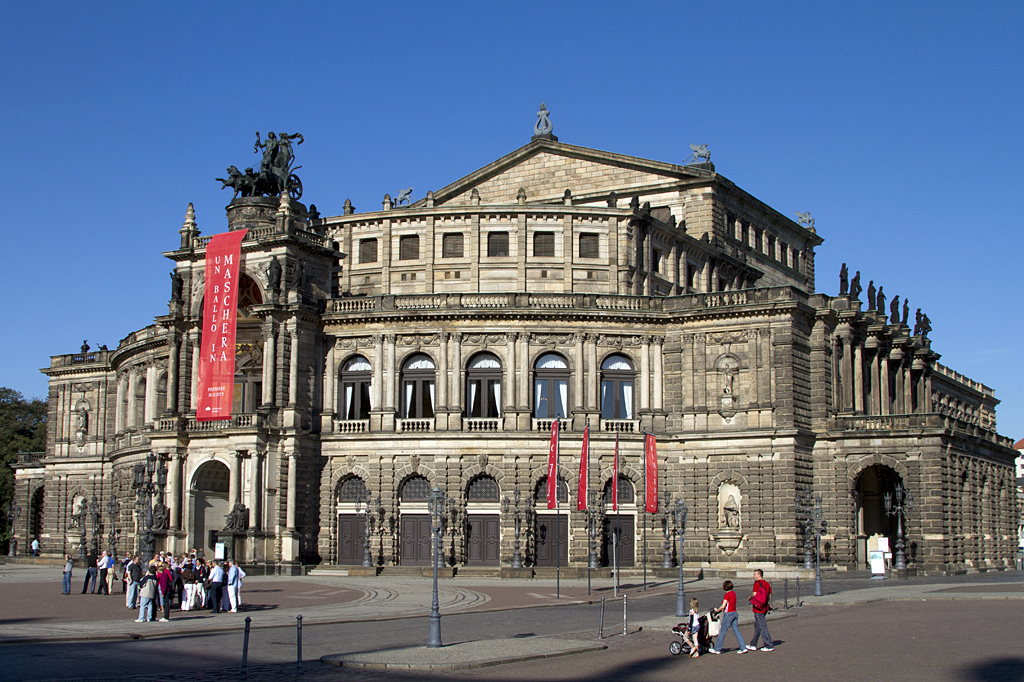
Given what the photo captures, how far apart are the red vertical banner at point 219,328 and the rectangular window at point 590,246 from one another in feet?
64.9

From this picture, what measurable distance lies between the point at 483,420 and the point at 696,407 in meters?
11.8

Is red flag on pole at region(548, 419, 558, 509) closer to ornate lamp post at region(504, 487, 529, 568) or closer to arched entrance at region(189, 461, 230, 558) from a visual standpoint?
ornate lamp post at region(504, 487, 529, 568)

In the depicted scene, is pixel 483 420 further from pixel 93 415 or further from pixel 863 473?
pixel 93 415

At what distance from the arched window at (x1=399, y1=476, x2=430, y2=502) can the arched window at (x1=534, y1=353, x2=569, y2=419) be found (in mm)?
7291

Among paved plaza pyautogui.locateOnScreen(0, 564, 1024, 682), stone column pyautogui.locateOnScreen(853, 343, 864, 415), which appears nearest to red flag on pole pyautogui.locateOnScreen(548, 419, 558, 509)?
paved plaza pyautogui.locateOnScreen(0, 564, 1024, 682)

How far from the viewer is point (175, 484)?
6594cm

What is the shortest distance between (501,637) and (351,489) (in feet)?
119

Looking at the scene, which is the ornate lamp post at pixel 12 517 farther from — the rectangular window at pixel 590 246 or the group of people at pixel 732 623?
the group of people at pixel 732 623

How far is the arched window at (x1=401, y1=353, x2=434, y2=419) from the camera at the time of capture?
66.4 metres

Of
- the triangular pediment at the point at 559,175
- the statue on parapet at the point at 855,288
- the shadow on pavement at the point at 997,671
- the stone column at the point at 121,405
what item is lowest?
the shadow on pavement at the point at 997,671

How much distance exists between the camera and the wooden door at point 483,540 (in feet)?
210

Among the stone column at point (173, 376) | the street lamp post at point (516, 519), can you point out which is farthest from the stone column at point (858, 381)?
the stone column at point (173, 376)

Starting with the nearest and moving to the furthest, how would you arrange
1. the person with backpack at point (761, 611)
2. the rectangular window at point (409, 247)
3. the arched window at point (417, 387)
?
the person with backpack at point (761, 611)
the arched window at point (417, 387)
the rectangular window at point (409, 247)

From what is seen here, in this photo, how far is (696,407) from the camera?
213 feet
